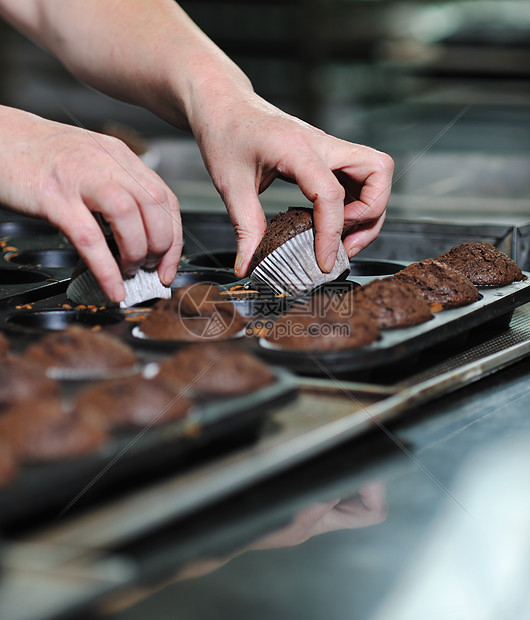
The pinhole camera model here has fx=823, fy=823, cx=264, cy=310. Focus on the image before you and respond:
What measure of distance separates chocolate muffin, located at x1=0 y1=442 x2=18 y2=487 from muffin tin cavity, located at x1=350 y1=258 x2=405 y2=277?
A: 1219mm

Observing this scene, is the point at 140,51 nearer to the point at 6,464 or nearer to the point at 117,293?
the point at 117,293

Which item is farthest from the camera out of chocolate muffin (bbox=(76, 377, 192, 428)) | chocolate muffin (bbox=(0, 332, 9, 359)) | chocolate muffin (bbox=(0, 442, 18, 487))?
chocolate muffin (bbox=(0, 332, 9, 359))

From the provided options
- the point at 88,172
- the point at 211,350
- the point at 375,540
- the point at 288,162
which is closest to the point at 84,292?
the point at 88,172

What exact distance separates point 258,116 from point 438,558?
1.17 metres

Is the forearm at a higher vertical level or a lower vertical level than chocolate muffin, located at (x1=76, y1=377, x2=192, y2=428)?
higher

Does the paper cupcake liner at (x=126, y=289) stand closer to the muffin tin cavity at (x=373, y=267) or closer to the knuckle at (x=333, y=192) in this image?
the knuckle at (x=333, y=192)

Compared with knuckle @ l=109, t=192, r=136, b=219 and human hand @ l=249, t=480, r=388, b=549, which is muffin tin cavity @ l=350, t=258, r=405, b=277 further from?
human hand @ l=249, t=480, r=388, b=549

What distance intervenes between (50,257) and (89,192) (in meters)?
0.79

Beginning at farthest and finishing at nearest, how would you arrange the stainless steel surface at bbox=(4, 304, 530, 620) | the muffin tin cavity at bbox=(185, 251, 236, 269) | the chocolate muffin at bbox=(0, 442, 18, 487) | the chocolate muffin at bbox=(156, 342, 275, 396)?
the muffin tin cavity at bbox=(185, 251, 236, 269)
the chocolate muffin at bbox=(156, 342, 275, 396)
the chocolate muffin at bbox=(0, 442, 18, 487)
the stainless steel surface at bbox=(4, 304, 530, 620)

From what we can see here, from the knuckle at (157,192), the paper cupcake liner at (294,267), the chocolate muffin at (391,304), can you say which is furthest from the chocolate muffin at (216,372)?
the paper cupcake liner at (294,267)

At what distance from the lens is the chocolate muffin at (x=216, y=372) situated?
101cm

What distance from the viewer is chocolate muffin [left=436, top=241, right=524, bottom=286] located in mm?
1675

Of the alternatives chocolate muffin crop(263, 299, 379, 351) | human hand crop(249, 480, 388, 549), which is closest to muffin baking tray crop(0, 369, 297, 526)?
human hand crop(249, 480, 388, 549)

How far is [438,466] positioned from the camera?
1.04 m
